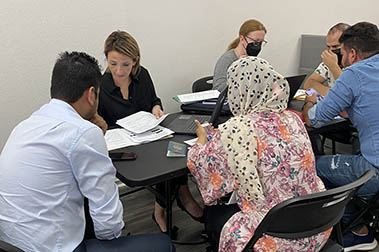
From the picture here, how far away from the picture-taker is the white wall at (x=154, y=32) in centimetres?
226

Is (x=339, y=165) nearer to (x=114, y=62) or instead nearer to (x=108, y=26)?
(x=114, y=62)

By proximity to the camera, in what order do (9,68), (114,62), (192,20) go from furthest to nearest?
(192,20) → (9,68) → (114,62)

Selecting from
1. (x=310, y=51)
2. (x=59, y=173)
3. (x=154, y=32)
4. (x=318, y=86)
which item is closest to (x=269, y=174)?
(x=59, y=173)

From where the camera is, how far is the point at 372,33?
6.13ft

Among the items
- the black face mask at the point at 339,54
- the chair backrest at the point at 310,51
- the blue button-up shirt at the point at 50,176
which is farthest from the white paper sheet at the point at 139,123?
the chair backrest at the point at 310,51

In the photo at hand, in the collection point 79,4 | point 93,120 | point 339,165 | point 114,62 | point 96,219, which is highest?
point 79,4

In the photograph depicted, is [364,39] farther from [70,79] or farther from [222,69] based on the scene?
[70,79]

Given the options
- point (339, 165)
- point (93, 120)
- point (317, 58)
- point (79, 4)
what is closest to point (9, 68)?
point (79, 4)

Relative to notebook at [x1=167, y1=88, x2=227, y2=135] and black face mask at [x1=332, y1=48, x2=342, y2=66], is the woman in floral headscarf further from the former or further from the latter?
black face mask at [x1=332, y1=48, x2=342, y2=66]

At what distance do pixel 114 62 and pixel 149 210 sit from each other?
112cm

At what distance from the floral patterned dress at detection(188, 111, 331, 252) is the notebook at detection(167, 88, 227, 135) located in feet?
1.40

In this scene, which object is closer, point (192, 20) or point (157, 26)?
point (157, 26)

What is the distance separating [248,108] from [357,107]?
2.43 feet

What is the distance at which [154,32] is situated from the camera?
112 inches
